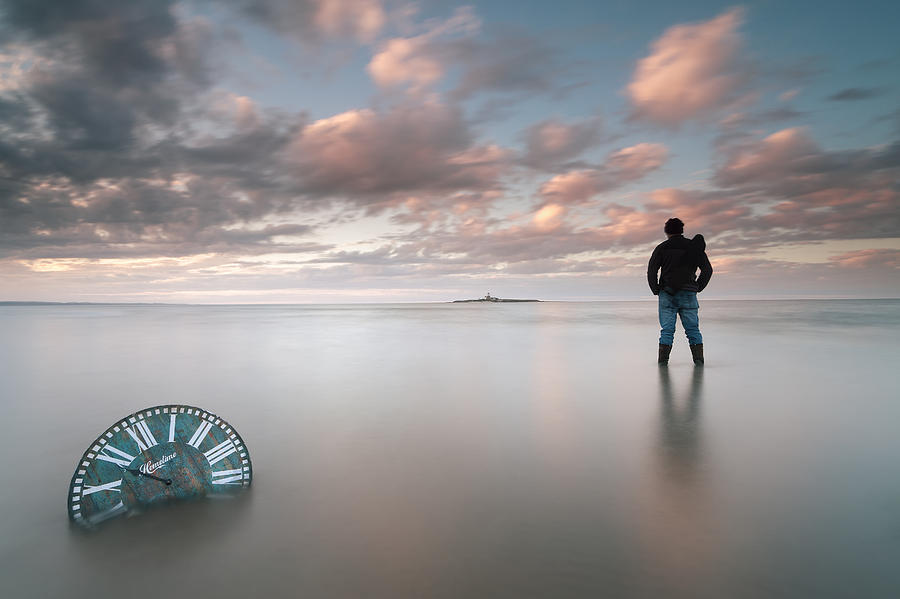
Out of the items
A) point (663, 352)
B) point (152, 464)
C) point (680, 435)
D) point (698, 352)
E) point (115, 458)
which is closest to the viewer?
point (115, 458)

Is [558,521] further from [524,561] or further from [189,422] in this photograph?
[189,422]

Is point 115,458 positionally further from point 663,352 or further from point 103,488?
point 663,352

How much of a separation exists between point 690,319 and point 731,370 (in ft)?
4.07

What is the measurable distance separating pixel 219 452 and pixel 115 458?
575mm

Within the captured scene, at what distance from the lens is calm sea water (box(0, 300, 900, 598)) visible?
2.32 m

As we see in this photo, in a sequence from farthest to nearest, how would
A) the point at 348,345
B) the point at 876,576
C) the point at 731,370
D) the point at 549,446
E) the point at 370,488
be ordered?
the point at 348,345 < the point at 731,370 < the point at 549,446 < the point at 370,488 < the point at 876,576

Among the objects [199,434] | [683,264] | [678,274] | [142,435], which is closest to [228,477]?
[199,434]

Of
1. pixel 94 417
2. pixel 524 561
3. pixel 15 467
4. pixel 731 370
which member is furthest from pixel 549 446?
pixel 731 370

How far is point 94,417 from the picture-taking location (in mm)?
5898

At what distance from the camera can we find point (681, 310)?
902 cm

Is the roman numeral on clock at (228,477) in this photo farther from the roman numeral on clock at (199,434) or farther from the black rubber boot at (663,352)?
the black rubber boot at (663,352)

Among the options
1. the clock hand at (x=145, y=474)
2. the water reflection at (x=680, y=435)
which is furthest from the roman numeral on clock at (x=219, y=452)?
the water reflection at (x=680, y=435)

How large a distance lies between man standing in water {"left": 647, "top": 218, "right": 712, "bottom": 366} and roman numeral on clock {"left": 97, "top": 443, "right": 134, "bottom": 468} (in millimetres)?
Answer: 8404

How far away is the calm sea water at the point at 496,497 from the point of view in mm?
2316
